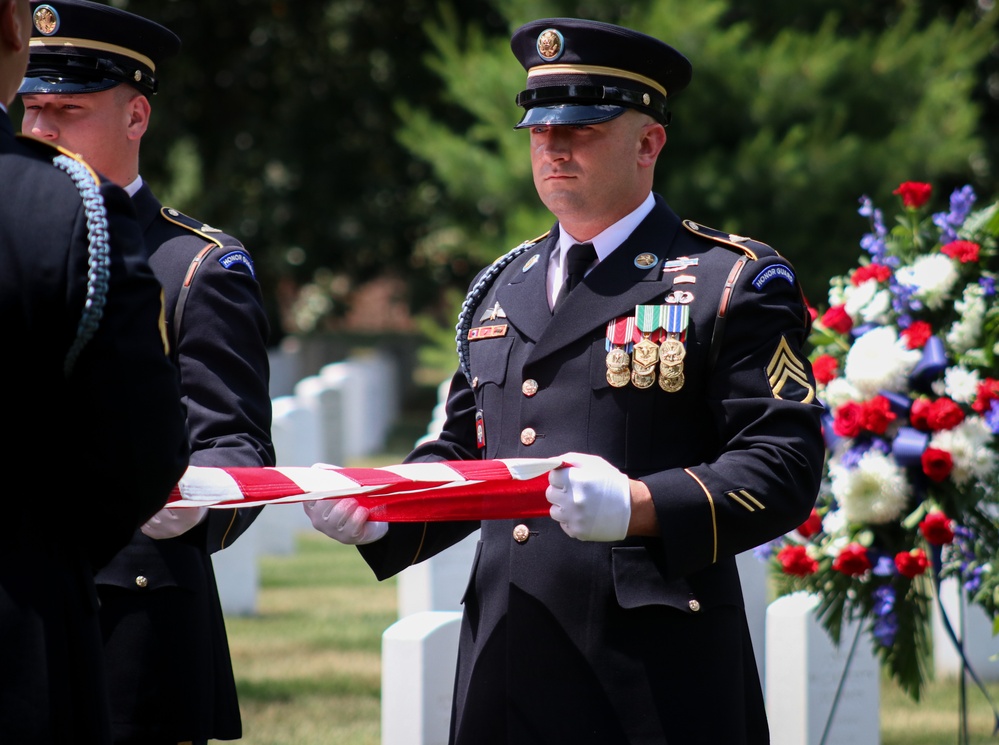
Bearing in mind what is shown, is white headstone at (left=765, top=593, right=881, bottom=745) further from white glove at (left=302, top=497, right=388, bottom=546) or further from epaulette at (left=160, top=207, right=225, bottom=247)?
epaulette at (left=160, top=207, right=225, bottom=247)

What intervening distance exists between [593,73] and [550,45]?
14cm

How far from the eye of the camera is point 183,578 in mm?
3395

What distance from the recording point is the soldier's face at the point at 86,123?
3.57 metres

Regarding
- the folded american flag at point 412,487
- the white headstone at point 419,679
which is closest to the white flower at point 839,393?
the white headstone at point 419,679

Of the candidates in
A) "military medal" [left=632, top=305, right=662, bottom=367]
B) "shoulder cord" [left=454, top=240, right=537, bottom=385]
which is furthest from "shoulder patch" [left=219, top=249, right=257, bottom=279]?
"military medal" [left=632, top=305, right=662, bottom=367]

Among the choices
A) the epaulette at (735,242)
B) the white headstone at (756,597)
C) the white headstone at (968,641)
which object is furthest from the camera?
the white headstone at (968,641)

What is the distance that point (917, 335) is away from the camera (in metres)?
5.06

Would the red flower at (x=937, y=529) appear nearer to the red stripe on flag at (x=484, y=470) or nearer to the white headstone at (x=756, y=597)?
the white headstone at (x=756, y=597)

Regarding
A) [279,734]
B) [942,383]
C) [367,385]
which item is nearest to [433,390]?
[367,385]

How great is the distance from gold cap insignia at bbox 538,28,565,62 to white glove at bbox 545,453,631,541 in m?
1.01

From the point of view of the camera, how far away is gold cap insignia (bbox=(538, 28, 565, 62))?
3.38 meters

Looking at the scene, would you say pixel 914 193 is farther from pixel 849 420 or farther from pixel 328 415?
pixel 328 415

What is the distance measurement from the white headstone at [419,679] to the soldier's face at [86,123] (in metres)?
1.72

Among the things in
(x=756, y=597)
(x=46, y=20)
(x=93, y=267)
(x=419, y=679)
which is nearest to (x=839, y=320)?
(x=756, y=597)
